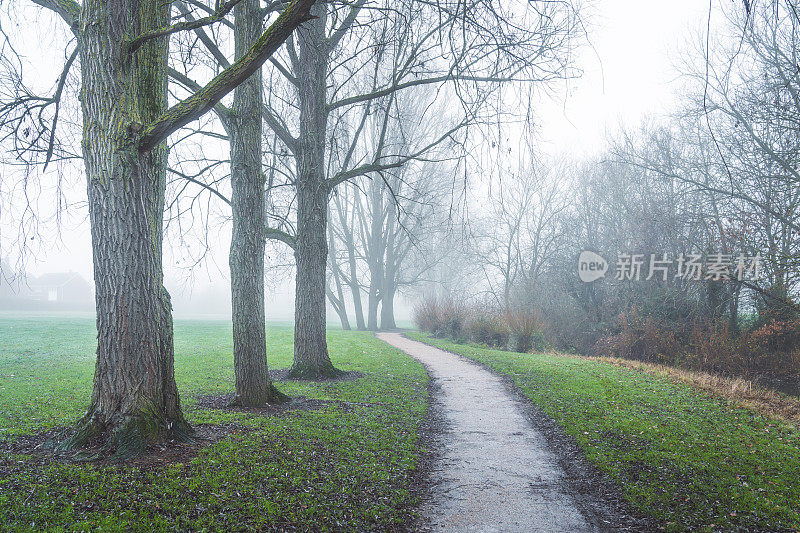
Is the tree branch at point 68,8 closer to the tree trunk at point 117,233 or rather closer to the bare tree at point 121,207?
the bare tree at point 121,207

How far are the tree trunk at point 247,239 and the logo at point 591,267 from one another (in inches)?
718

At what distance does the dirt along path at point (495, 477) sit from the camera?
4012 mm

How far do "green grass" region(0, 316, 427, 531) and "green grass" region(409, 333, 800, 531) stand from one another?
230 centimetres

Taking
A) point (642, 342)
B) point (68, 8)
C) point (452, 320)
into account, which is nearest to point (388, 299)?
point (452, 320)

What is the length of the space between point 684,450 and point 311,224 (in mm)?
7658

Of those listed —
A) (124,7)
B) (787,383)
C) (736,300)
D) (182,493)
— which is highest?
(124,7)

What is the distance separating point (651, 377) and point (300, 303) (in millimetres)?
8810

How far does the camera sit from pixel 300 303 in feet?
33.4

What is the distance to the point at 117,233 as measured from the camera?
4.31 metres

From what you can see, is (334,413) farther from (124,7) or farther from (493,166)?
(124,7)

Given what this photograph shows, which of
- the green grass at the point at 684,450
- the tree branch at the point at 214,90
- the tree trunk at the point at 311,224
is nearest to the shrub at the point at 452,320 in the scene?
the green grass at the point at 684,450

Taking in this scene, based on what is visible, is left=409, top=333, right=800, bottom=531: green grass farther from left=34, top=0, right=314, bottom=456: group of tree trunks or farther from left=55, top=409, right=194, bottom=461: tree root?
left=34, top=0, right=314, bottom=456: group of tree trunks

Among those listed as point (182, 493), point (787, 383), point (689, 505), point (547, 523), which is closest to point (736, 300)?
point (787, 383)

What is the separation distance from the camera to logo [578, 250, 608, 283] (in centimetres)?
2169
